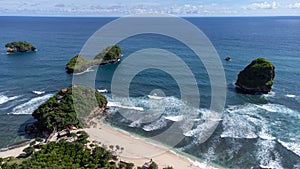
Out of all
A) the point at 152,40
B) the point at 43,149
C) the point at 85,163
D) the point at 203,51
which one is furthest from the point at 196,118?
the point at 152,40

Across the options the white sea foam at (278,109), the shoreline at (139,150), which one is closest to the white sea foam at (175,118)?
the shoreline at (139,150)

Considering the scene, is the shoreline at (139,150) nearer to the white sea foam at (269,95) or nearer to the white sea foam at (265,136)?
the white sea foam at (265,136)

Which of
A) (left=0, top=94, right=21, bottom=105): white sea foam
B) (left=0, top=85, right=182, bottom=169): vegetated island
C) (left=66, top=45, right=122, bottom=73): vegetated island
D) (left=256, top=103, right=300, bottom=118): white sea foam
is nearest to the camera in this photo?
(left=0, top=85, right=182, bottom=169): vegetated island

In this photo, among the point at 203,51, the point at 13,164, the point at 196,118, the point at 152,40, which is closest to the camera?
the point at 13,164

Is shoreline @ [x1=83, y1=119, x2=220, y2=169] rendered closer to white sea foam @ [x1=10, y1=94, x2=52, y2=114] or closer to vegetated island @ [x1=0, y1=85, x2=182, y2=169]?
vegetated island @ [x1=0, y1=85, x2=182, y2=169]

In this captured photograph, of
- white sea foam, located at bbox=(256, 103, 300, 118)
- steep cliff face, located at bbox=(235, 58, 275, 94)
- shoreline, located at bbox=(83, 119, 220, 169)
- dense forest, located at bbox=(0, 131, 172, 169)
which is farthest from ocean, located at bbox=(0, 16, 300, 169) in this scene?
dense forest, located at bbox=(0, 131, 172, 169)

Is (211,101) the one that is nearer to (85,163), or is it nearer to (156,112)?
(156,112)

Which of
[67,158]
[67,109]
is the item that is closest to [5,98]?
[67,109]
